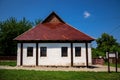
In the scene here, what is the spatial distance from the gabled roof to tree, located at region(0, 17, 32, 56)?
87.5 ft

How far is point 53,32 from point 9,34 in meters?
30.6

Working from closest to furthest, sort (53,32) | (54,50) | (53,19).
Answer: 1. (54,50)
2. (53,32)
3. (53,19)

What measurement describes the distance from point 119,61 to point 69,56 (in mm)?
18907

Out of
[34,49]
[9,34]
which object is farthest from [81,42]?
[9,34]

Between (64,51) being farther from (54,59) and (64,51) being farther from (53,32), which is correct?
(53,32)

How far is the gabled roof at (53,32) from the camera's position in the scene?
24.6m

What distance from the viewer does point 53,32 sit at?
2616cm

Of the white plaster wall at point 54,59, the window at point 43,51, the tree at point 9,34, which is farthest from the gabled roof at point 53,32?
the tree at point 9,34

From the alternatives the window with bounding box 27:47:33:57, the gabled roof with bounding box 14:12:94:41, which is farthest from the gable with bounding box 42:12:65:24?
the window with bounding box 27:47:33:57

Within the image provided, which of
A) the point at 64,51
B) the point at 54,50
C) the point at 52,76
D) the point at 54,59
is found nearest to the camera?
the point at 52,76

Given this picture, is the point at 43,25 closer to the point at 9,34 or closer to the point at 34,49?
the point at 34,49

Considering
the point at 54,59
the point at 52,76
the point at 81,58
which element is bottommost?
the point at 52,76

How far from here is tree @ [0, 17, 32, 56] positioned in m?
52.1

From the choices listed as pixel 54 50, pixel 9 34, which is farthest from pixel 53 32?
pixel 9 34
